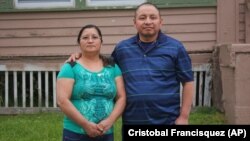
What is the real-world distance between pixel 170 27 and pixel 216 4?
89 centimetres

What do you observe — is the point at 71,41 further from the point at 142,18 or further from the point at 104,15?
the point at 142,18

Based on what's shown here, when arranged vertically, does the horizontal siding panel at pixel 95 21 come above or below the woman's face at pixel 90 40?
above

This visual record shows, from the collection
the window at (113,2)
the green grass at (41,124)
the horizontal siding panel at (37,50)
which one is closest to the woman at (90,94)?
the green grass at (41,124)

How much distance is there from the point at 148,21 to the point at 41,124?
3751 mm

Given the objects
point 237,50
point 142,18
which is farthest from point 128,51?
point 237,50

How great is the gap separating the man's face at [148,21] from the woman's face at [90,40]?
1.10 ft

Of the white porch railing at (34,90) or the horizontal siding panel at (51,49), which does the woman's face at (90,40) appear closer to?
the white porch railing at (34,90)

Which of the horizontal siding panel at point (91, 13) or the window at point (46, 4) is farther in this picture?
the window at point (46, 4)

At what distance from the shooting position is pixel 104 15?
838 centimetres

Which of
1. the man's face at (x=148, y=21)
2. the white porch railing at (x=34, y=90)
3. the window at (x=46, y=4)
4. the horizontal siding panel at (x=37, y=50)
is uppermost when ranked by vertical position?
the window at (x=46, y=4)

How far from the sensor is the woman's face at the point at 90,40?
143 inches

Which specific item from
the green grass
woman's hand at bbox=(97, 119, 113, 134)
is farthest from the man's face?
the green grass

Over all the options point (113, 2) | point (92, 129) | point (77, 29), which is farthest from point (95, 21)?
point (92, 129)

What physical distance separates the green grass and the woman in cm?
237
